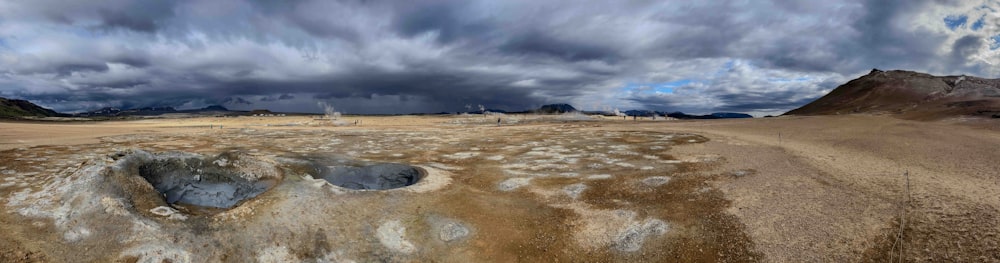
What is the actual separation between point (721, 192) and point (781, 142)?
1371 cm

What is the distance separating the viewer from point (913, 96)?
47.8m

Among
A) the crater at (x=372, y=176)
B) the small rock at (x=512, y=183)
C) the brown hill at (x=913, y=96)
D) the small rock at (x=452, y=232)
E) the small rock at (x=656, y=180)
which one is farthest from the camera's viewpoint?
the brown hill at (x=913, y=96)

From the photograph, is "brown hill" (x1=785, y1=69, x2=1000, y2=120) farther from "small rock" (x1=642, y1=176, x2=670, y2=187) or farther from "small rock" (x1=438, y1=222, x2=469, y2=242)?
"small rock" (x1=438, y1=222, x2=469, y2=242)

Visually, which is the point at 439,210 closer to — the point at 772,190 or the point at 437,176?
the point at 437,176

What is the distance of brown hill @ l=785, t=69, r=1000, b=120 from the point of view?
33.7 meters

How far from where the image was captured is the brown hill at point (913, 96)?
33.7 metres

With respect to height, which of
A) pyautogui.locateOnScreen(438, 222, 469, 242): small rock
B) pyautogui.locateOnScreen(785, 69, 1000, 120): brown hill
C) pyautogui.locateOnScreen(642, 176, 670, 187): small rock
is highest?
pyautogui.locateOnScreen(785, 69, 1000, 120): brown hill

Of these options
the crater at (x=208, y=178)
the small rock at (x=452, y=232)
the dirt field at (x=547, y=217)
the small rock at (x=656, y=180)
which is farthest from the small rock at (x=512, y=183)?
the crater at (x=208, y=178)

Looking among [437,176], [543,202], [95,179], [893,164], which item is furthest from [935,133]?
[95,179]

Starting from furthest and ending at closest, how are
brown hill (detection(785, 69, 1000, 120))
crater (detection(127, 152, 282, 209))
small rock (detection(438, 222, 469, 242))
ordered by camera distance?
brown hill (detection(785, 69, 1000, 120)), crater (detection(127, 152, 282, 209)), small rock (detection(438, 222, 469, 242))

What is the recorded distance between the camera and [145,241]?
8375 millimetres

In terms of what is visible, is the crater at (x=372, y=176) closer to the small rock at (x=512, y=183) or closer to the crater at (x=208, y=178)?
the crater at (x=208, y=178)

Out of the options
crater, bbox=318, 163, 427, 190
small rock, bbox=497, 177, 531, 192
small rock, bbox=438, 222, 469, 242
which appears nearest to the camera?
small rock, bbox=438, 222, 469, 242

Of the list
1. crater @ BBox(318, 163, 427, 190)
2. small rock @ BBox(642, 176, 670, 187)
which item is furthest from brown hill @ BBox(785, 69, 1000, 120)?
crater @ BBox(318, 163, 427, 190)
